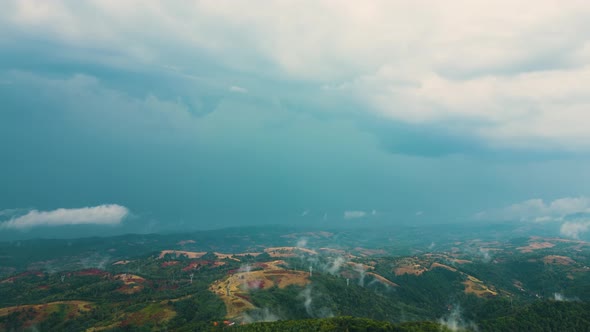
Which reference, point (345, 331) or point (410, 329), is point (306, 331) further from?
point (410, 329)

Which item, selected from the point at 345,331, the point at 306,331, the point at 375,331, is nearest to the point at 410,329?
the point at 375,331

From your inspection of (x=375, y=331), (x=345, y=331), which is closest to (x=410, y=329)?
(x=375, y=331)

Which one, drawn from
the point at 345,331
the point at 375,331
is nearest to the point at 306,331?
the point at 345,331

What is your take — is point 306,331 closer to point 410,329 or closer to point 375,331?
point 375,331

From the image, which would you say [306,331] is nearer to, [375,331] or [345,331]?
[345,331]
